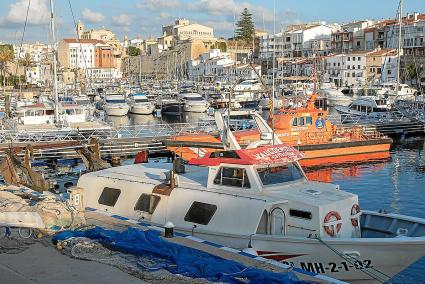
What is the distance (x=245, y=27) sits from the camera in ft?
491

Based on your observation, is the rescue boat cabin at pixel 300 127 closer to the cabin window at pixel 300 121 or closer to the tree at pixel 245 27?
the cabin window at pixel 300 121

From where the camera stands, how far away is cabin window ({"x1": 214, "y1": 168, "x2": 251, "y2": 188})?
12.9m

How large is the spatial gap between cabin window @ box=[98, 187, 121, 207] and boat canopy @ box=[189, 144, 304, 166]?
2710 millimetres

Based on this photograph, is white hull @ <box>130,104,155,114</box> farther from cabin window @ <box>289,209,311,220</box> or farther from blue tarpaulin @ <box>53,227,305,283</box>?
cabin window @ <box>289,209,311,220</box>

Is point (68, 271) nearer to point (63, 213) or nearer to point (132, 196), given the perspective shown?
point (63, 213)

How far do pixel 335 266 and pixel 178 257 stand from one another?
12.1ft

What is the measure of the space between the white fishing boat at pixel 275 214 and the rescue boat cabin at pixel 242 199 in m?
0.02

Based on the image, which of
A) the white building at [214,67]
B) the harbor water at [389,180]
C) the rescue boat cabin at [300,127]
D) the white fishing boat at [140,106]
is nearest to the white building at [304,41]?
the white building at [214,67]

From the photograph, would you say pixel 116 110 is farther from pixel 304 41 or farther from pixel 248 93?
pixel 304 41

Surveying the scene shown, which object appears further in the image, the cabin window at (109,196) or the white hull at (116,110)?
the white hull at (116,110)

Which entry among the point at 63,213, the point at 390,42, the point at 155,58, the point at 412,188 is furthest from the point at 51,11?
the point at 155,58

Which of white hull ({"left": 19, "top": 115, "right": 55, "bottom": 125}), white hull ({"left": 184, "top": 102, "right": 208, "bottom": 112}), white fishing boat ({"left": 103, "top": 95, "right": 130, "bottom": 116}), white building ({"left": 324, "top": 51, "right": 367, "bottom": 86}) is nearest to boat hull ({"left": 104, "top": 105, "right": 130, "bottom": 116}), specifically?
white fishing boat ({"left": 103, "top": 95, "right": 130, "bottom": 116})

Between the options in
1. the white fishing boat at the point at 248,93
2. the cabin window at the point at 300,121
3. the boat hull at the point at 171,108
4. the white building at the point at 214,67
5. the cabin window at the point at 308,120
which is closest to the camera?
the cabin window at the point at 300,121

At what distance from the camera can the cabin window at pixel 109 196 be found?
49.3 ft
